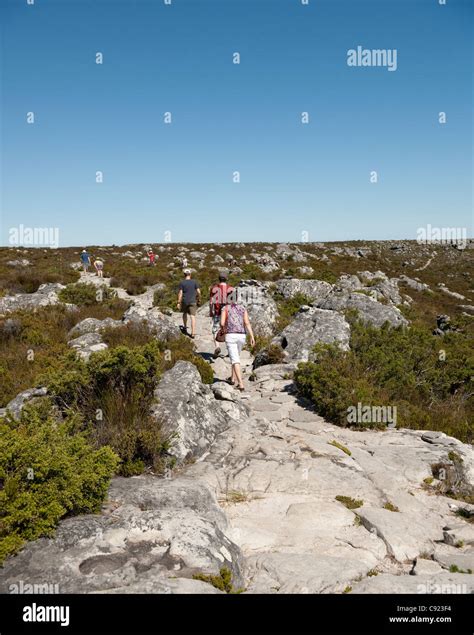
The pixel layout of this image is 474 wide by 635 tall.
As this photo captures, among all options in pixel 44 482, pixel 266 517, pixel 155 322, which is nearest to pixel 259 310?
pixel 155 322

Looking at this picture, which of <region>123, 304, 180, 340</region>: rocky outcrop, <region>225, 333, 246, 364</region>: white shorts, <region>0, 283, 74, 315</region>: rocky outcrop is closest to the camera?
<region>225, 333, 246, 364</region>: white shorts

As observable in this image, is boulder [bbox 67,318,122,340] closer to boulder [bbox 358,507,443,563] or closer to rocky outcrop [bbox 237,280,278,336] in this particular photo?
rocky outcrop [bbox 237,280,278,336]

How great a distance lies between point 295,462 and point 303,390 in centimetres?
304

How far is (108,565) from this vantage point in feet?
11.2

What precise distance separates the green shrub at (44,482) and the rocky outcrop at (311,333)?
303 inches

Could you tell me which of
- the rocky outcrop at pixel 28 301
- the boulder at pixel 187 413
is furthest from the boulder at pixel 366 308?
the rocky outcrop at pixel 28 301

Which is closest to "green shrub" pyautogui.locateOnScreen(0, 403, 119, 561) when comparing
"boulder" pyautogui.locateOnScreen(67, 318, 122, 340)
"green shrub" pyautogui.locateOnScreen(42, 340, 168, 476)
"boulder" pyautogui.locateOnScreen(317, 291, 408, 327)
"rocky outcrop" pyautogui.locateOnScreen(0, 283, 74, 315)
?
"green shrub" pyautogui.locateOnScreen(42, 340, 168, 476)

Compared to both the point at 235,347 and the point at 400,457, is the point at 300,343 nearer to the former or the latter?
the point at 235,347

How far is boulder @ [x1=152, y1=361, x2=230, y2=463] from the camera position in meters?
6.24

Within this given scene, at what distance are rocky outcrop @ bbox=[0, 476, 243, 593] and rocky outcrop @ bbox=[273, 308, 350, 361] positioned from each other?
304 inches

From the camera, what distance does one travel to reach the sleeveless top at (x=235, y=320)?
31.1ft

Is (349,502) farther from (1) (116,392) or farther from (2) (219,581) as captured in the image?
(1) (116,392)

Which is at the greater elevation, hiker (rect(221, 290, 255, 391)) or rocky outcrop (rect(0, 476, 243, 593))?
hiker (rect(221, 290, 255, 391))

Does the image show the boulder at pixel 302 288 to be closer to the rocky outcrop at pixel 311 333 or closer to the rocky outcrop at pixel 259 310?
the rocky outcrop at pixel 259 310
